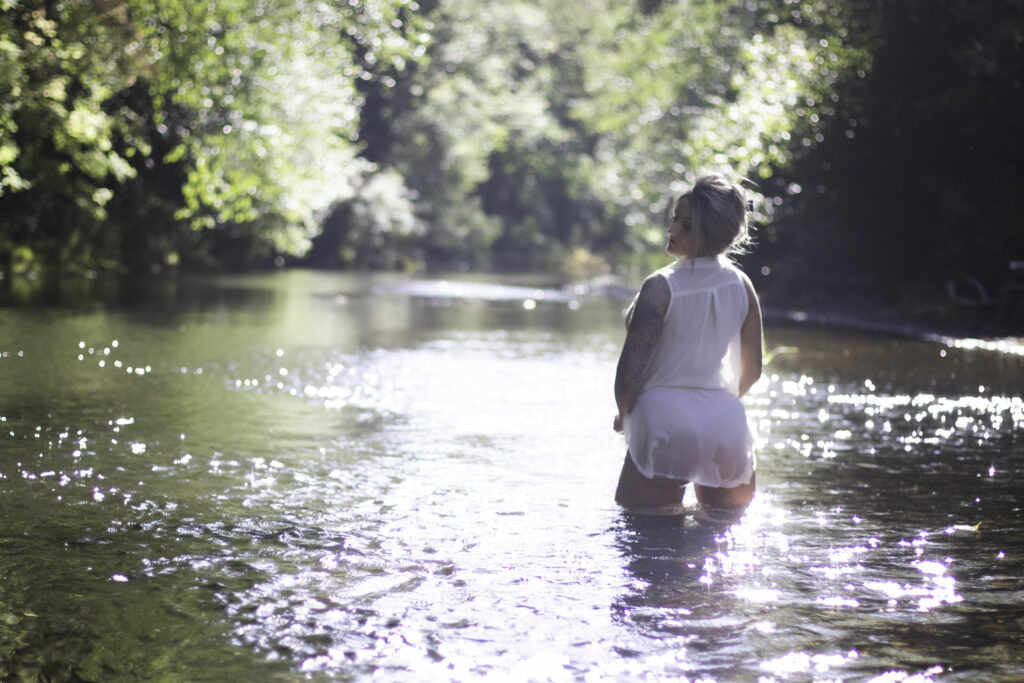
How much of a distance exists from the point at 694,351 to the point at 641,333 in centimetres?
26

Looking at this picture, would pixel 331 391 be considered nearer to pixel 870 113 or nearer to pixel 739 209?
pixel 739 209

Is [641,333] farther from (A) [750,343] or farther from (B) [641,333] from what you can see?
(A) [750,343]

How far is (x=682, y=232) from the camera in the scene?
630 cm

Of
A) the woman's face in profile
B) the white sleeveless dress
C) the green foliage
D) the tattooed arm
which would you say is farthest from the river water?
the green foliage

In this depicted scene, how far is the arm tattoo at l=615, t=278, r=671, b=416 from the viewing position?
6270mm

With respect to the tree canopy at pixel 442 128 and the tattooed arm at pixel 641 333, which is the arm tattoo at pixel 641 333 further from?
the tree canopy at pixel 442 128

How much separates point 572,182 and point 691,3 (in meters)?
39.5

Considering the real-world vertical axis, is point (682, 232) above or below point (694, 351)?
above

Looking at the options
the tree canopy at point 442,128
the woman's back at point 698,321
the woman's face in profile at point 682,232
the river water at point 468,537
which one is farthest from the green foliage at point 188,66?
the woman's back at point 698,321

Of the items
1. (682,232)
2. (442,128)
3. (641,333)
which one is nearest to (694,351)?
(641,333)

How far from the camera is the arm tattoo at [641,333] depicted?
20.6ft

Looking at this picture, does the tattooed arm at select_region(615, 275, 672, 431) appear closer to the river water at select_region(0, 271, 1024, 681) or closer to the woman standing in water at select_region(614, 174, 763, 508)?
the woman standing in water at select_region(614, 174, 763, 508)

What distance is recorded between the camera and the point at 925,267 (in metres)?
28.6

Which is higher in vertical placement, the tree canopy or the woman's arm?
the tree canopy
